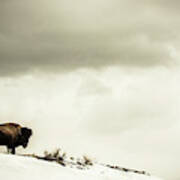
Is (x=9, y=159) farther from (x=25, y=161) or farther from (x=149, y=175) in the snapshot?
(x=149, y=175)

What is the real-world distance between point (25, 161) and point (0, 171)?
2.05 m

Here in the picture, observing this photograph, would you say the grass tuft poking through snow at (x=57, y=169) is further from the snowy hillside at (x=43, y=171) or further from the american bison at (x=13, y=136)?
the american bison at (x=13, y=136)

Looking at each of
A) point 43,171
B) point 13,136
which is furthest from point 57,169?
point 13,136

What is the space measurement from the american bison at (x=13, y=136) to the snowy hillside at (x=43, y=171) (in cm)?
444

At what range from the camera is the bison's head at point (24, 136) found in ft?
100.0

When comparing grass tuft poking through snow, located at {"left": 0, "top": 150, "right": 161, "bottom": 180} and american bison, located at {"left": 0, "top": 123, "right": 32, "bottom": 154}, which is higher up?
american bison, located at {"left": 0, "top": 123, "right": 32, "bottom": 154}

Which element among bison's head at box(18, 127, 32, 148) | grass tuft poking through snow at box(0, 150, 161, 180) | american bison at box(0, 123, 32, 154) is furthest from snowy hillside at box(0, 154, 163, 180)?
bison's head at box(18, 127, 32, 148)

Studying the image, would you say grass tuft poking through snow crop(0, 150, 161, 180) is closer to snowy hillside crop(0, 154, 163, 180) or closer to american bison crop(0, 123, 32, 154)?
snowy hillside crop(0, 154, 163, 180)

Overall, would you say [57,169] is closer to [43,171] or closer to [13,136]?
[43,171]

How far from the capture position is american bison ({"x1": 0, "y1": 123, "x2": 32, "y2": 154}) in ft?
90.4

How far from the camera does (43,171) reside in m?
22.6

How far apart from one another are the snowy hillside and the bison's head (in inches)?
238

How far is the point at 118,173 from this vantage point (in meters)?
26.8

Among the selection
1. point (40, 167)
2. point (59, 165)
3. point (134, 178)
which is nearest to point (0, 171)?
point (40, 167)
